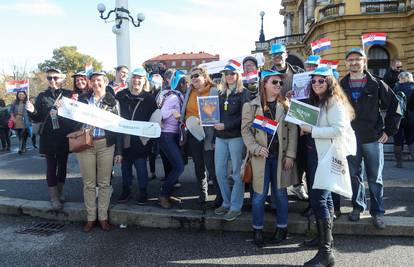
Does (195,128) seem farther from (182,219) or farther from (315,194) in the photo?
(315,194)

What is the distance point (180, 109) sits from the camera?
5.22 meters

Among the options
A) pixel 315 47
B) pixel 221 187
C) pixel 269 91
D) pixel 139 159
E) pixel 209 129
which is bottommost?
pixel 221 187

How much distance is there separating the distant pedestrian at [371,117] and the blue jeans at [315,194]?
32.5 inches

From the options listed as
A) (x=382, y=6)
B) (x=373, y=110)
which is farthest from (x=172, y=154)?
(x=382, y=6)

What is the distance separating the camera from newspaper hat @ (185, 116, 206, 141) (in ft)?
16.0

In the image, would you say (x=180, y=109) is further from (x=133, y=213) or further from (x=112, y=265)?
(x=112, y=265)

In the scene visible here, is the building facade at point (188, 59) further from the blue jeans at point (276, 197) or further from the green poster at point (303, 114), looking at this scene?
the green poster at point (303, 114)

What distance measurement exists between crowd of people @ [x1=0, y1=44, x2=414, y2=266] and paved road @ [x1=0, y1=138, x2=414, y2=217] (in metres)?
0.52

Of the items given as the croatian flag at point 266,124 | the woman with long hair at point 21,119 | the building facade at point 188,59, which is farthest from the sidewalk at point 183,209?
the building facade at point 188,59

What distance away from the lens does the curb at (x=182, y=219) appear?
4.49 meters

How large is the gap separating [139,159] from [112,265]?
69.4 inches

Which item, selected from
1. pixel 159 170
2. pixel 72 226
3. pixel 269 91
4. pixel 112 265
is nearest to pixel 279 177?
pixel 269 91

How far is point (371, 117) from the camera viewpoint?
4.25 metres

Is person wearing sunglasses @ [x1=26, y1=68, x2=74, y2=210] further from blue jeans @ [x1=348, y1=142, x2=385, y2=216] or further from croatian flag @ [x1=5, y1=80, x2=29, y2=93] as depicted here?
blue jeans @ [x1=348, y1=142, x2=385, y2=216]
